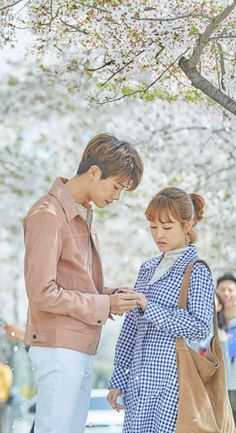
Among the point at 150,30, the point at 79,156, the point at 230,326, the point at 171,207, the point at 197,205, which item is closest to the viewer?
the point at 171,207

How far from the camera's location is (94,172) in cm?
281

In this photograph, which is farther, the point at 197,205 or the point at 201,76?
the point at 201,76

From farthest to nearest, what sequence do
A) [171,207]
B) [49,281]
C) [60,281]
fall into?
[171,207]
[60,281]
[49,281]

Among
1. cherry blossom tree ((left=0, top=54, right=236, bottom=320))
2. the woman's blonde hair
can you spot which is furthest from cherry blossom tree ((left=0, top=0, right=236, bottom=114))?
cherry blossom tree ((left=0, top=54, right=236, bottom=320))

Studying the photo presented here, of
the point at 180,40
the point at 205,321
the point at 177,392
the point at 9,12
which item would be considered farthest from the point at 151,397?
the point at 9,12

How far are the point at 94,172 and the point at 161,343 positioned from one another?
540mm

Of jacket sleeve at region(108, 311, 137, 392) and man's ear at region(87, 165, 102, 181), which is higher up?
man's ear at region(87, 165, 102, 181)

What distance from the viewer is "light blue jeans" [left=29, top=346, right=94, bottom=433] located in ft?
8.79

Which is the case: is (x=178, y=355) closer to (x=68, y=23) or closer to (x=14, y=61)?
(x=68, y=23)

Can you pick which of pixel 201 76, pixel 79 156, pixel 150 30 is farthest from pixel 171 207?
pixel 79 156

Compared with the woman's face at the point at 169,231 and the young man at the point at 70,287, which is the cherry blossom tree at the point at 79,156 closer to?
the woman's face at the point at 169,231

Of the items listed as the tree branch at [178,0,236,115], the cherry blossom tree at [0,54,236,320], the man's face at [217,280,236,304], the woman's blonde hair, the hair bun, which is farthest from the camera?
the cherry blossom tree at [0,54,236,320]

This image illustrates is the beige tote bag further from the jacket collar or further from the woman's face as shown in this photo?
the jacket collar

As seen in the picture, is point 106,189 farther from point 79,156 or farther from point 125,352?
point 79,156
